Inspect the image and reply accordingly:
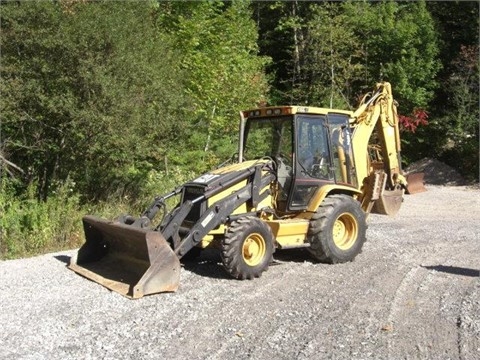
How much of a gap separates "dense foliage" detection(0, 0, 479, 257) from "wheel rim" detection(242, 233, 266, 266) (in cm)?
410

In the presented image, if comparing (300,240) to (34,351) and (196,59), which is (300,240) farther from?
(196,59)

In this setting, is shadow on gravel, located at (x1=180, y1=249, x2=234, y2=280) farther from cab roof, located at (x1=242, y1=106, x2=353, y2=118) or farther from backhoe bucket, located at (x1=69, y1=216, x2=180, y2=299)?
cab roof, located at (x1=242, y1=106, x2=353, y2=118)

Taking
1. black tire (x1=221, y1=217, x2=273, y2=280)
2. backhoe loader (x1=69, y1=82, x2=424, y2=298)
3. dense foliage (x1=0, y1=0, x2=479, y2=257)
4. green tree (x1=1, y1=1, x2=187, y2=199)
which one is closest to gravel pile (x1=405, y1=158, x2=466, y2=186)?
dense foliage (x1=0, y1=0, x2=479, y2=257)

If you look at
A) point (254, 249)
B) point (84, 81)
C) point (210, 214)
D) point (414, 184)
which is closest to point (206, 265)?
point (254, 249)

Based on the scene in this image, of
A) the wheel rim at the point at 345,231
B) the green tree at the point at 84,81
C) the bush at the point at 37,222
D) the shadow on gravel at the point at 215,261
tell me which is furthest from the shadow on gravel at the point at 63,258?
the wheel rim at the point at 345,231

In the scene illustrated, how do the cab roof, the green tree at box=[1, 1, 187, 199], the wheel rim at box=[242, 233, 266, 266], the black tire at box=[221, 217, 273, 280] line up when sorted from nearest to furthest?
the black tire at box=[221, 217, 273, 280]
the wheel rim at box=[242, 233, 266, 266]
the cab roof
the green tree at box=[1, 1, 187, 199]

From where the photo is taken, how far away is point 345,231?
8.15 m

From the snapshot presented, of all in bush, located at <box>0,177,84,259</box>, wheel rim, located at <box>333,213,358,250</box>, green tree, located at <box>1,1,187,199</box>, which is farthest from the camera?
green tree, located at <box>1,1,187,199</box>

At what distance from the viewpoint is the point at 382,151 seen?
Answer: 9.29m

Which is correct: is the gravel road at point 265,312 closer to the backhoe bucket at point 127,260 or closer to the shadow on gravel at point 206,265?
the shadow on gravel at point 206,265

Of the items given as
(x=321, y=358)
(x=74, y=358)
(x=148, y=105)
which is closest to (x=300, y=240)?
(x=321, y=358)

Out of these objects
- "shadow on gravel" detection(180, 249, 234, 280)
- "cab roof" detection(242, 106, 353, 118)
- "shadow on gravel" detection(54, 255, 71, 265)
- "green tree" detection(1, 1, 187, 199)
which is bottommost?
"shadow on gravel" detection(180, 249, 234, 280)

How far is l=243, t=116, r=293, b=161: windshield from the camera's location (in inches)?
310

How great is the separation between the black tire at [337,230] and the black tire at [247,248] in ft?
2.58
